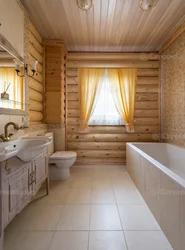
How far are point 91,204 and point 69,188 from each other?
60 centimetres

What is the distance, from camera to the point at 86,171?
351 centimetres

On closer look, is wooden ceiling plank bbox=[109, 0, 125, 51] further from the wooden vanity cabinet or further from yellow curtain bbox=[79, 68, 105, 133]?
the wooden vanity cabinet

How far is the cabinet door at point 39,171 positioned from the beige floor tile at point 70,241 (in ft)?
1.86

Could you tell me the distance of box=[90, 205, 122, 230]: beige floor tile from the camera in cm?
174

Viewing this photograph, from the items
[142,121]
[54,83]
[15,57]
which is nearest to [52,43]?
[54,83]

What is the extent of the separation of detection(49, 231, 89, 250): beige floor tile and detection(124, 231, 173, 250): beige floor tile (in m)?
0.40

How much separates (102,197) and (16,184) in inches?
50.8

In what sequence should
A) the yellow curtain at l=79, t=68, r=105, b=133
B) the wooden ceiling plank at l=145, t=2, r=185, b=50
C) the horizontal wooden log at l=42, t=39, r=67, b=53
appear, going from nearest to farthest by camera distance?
the wooden ceiling plank at l=145, t=2, r=185, b=50, the horizontal wooden log at l=42, t=39, r=67, b=53, the yellow curtain at l=79, t=68, r=105, b=133

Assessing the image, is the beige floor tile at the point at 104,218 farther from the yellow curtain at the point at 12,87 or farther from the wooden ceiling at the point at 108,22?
the wooden ceiling at the point at 108,22

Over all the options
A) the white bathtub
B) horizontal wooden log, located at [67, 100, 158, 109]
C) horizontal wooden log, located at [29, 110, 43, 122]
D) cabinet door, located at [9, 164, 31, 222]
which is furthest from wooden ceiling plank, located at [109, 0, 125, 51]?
cabinet door, located at [9, 164, 31, 222]

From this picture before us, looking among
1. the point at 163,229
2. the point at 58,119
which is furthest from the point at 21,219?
the point at 58,119

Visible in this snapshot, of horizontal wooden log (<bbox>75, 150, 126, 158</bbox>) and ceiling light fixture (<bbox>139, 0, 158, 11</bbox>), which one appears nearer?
ceiling light fixture (<bbox>139, 0, 158, 11</bbox>)

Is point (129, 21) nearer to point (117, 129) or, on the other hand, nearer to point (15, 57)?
point (15, 57)

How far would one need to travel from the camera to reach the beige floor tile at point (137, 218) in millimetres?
1721
